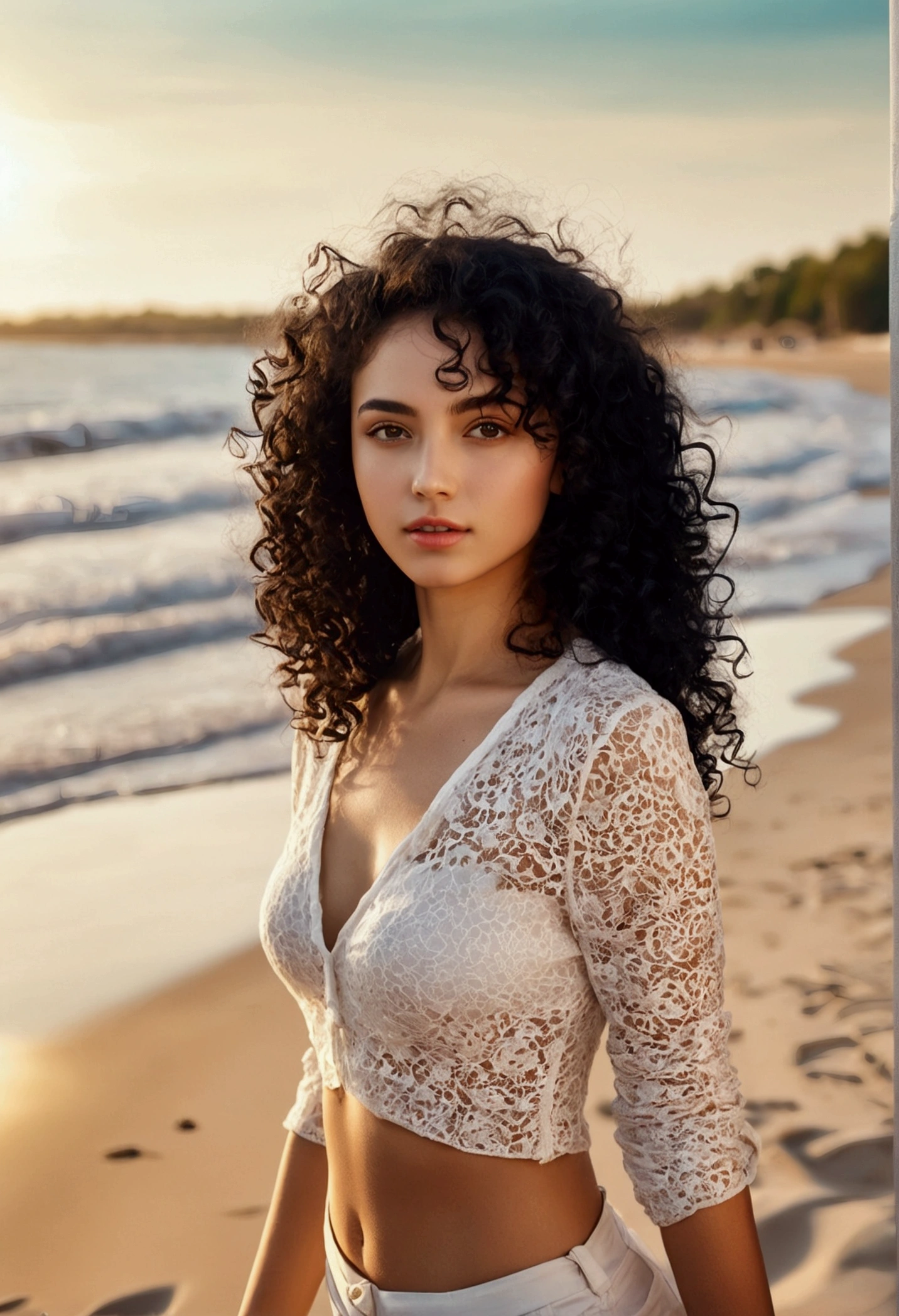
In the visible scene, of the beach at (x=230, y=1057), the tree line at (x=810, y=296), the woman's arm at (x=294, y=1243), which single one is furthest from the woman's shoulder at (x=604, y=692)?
the tree line at (x=810, y=296)

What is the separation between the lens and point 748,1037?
355 centimetres

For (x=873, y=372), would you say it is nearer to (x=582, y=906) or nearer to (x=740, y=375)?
(x=740, y=375)

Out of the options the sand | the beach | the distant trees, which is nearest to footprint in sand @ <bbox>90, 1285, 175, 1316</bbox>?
the beach

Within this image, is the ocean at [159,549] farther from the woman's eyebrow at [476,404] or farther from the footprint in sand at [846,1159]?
the footprint in sand at [846,1159]

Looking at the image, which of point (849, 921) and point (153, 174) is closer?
point (849, 921)

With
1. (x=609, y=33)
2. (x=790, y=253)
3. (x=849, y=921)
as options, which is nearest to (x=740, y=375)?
(x=609, y=33)

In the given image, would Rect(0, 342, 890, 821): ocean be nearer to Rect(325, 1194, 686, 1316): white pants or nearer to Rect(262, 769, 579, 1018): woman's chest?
Rect(262, 769, 579, 1018): woman's chest

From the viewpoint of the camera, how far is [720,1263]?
4.84 ft

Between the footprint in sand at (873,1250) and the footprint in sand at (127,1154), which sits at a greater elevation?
the footprint in sand at (127,1154)

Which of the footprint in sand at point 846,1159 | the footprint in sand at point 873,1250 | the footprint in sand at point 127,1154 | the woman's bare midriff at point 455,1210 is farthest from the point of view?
the footprint in sand at point 127,1154

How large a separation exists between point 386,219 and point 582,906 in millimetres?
954

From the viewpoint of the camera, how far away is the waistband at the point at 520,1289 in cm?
151

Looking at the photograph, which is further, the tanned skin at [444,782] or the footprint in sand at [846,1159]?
the footprint in sand at [846,1159]

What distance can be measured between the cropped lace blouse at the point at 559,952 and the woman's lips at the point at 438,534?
200mm
